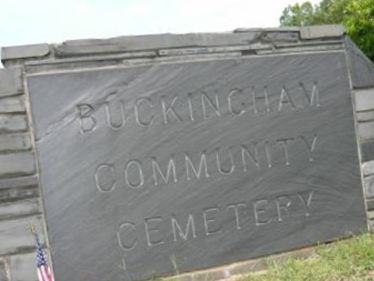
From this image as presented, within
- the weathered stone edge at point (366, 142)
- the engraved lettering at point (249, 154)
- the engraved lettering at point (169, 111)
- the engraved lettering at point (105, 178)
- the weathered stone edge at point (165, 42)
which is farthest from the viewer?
the weathered stone edge at point (366, 142)

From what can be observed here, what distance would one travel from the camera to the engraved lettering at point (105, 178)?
15.4 feet

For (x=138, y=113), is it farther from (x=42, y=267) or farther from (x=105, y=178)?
(x=42, y=267)

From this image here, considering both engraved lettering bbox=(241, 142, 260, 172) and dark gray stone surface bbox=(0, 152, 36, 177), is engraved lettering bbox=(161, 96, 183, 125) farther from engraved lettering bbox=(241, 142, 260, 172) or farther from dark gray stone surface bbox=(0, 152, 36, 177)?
A: dark gray stone surface bbox=(0, 152, 36, 177)

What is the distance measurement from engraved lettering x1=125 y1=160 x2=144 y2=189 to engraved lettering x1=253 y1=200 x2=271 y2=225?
3.20ft

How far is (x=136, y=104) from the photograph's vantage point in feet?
15.9

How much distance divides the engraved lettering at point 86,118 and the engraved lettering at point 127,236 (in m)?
0.75

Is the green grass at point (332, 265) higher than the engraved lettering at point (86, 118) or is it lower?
lower

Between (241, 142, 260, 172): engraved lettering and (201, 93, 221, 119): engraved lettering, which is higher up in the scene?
(201, 93, 221, 119): engraved lettering

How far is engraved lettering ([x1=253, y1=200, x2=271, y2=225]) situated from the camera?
516 cm

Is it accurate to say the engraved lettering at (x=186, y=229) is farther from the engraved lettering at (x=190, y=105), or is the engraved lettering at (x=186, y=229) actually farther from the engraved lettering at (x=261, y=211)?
the engraved lettering at (x=190, y=105)

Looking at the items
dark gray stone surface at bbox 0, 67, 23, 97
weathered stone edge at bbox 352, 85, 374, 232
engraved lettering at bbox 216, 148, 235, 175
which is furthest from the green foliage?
dark gray stone surface at bbox 0, 67, 23, 97

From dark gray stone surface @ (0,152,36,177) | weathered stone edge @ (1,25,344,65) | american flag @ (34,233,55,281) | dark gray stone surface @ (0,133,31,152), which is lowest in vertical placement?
american flag @ (34,233,55,281)

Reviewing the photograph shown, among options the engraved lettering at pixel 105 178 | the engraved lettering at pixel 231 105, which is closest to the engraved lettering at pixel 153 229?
the engraved lettering at pixel 105 178

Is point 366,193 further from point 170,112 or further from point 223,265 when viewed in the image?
point 170,112
